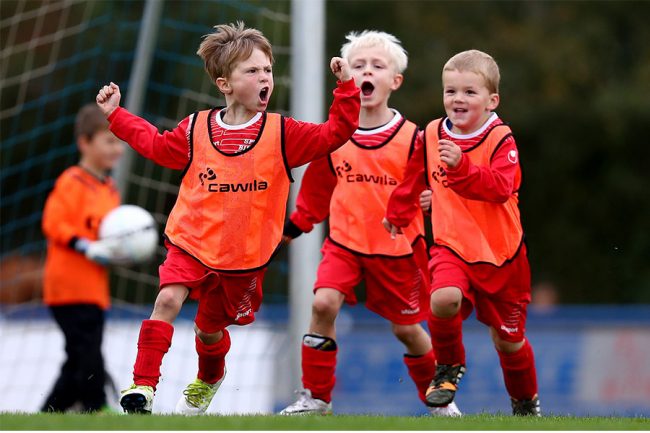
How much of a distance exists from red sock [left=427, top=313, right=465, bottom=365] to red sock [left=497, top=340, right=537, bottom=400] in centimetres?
39

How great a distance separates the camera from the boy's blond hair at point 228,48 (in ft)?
21.4

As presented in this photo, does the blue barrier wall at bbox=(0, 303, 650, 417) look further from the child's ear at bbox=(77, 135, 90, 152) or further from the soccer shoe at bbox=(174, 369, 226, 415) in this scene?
the soccer shoe at bbox=(174, 369, 226, 415)

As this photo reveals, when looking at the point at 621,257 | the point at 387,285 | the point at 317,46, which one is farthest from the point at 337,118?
the point at 621,257

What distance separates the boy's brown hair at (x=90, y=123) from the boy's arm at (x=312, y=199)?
2.55 metres

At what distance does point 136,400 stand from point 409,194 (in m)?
1.86

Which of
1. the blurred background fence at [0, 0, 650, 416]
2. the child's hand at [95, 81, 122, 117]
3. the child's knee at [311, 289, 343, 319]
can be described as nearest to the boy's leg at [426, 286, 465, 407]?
the child's knee at [311, 289, 343, 319]

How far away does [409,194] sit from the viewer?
274 inches

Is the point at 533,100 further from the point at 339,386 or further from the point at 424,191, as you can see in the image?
the point at 424,191

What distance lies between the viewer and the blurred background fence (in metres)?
18.2

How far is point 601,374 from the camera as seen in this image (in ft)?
44.0

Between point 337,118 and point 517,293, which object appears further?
point 517,293

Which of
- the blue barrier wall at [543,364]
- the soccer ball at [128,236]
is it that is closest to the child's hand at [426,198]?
the soccer ball at [128,236]

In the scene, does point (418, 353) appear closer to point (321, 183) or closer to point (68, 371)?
point (321, 183)

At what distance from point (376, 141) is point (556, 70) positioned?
15.9 metres
